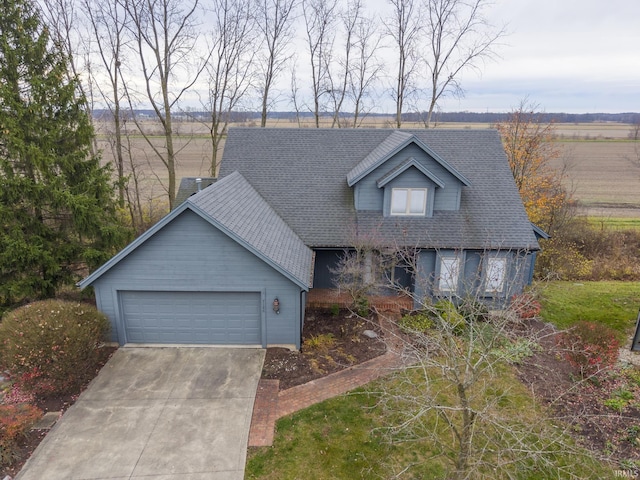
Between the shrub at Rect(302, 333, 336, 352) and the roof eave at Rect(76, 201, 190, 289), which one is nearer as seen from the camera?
the roof eave at Rect(76, 201, 190, 289)

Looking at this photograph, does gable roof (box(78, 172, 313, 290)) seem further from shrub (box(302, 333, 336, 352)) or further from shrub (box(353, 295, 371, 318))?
shrub (box(353, 295, 371, 318))

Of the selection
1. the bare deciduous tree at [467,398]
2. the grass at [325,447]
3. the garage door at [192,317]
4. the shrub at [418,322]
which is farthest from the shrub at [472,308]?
the garage door at [192,317]

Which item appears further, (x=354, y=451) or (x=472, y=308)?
(x=354, y=451)

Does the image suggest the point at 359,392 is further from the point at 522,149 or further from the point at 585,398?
the point at 522,149

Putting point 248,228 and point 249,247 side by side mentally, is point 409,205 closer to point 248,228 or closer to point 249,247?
point 248,228

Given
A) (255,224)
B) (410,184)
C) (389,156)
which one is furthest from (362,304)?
(389,156)

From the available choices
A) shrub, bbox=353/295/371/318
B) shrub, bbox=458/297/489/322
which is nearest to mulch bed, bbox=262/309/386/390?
shrub, bbox=353/295/371/318
